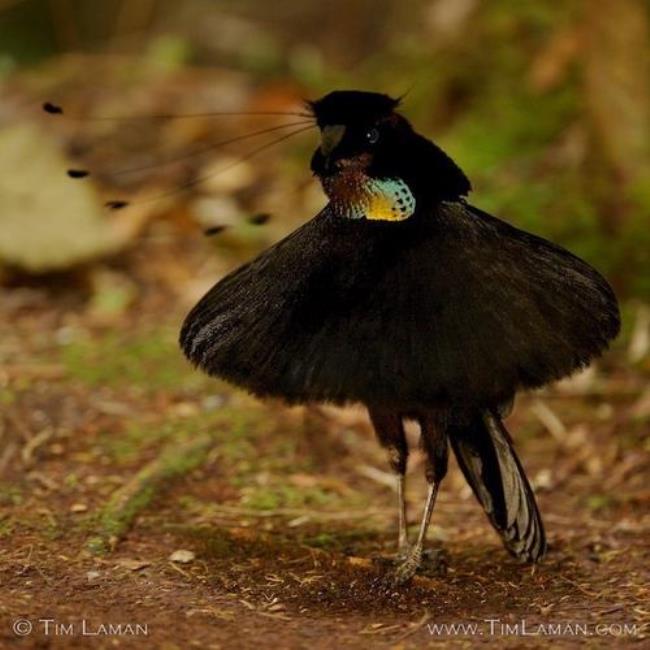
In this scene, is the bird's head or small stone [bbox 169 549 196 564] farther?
small stone [bbox 169 549 196 564]

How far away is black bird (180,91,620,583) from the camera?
107 inches

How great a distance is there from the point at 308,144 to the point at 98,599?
450 centimetres

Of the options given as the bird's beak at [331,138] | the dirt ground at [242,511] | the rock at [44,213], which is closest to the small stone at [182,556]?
the dirt ground at [242,511]

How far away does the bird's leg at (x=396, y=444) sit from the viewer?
3.24 metres

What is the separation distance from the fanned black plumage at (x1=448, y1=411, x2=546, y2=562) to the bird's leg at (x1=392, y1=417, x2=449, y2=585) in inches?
3.6

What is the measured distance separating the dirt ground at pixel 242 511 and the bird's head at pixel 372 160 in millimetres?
986

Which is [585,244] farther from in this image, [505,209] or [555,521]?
[555,521]

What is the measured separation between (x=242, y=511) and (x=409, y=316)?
4.11ft

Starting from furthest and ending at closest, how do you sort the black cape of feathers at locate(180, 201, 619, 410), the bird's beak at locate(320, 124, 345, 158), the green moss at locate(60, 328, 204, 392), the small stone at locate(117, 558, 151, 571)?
the green moss at locate(60, 328, 204, 392)
the small stone at locate(117, 558, 151, 571)
the bird's beak at locate(320, 124, 345, 158)
the black cape of feathers at locate(180, 201, 619, 410)

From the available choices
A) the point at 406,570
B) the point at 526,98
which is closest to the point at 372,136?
the point at 406,570

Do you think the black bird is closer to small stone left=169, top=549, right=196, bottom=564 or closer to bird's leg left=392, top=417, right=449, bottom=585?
bird's leg left=392, top=417, right=449, bottom=585

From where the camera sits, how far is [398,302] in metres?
2.82

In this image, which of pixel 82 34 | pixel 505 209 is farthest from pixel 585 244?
pixel 82 34

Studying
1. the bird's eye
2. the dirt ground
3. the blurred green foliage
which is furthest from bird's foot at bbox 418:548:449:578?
the blurred green foliage
